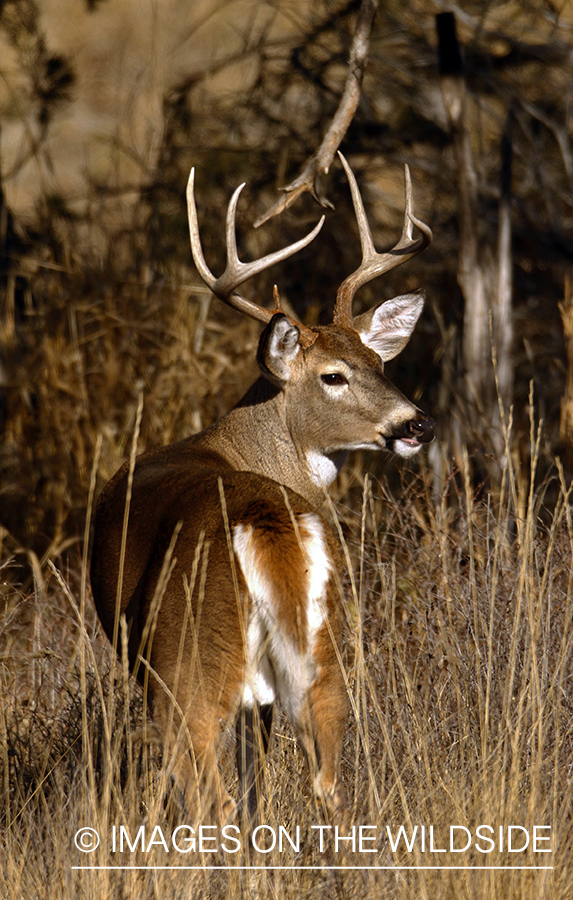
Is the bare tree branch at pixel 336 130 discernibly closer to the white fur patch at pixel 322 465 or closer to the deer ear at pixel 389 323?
the deer ear at pixel 389 323

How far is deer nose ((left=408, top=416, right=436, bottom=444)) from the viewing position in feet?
13.6

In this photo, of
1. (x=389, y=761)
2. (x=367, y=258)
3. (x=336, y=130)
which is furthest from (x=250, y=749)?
(x=336, y=130)

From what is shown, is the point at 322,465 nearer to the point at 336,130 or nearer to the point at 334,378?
the point at 334,378

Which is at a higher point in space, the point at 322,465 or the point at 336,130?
the point at 336,130

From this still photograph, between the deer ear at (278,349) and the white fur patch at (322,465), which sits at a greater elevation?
the deer ear at (278,349)

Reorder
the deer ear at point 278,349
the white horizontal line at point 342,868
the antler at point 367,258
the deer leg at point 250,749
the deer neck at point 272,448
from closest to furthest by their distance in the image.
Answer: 1. the white horizontal line at point 342,868
2. the deer leg at point 250,749
3. the deer ear at point 278,349
4. the deer neck at point 272,448
5. the antler at point 367,258

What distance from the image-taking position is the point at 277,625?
2.80 metres

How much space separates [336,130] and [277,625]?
2850 millimetres

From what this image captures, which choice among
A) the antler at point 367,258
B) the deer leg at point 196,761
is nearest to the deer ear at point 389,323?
the antler at point 367,258

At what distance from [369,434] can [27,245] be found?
426 cm

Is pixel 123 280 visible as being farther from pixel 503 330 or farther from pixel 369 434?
pixel 369 434

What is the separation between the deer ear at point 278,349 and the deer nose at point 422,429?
54 centimetres

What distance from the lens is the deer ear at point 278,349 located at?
409 centimetres

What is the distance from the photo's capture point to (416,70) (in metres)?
8.41
